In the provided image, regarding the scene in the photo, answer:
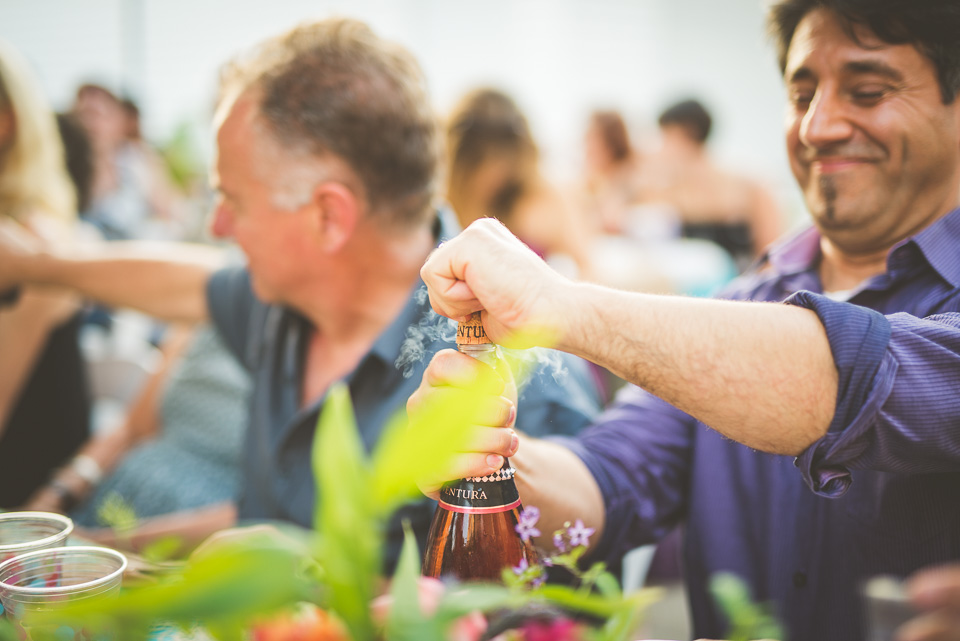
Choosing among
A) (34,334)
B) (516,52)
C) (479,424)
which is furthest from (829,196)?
(516,52)

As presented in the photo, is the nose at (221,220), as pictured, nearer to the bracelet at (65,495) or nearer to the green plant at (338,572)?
the bracelet at (65,495)

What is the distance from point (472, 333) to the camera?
31.2 inches

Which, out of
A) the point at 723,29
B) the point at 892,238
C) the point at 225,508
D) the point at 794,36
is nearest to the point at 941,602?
the point at 892,238

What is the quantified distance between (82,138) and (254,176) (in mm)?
1914

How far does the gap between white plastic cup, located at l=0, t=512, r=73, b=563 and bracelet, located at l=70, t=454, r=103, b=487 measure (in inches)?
52.9

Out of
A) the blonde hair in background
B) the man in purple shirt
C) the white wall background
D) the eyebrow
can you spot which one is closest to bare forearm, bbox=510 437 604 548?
the man in purple shirt

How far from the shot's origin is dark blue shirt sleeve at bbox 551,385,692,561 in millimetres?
1172

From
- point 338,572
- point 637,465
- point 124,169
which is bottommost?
point 637,465

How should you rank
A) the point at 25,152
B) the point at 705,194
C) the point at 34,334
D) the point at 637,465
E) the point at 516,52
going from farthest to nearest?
the point at 516,52, the point at 705,194, the point at 25,152, the point at 34,334, the point at 637,465

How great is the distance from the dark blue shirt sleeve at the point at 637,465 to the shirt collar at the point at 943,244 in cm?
47

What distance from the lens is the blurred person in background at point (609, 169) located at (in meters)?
5.81

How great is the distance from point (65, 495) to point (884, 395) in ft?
7.01

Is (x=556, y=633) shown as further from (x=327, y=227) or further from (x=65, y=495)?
(x=65, y=495)

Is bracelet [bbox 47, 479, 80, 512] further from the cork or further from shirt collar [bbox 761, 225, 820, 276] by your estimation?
shirt collar [bbox 761, 225, 820, 276]
